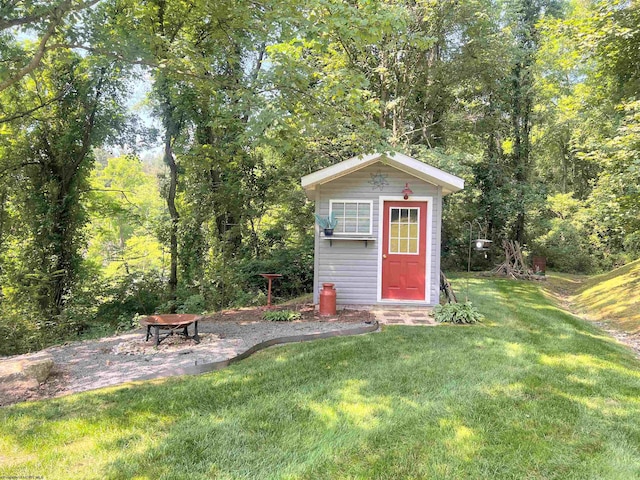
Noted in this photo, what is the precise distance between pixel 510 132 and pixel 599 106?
4.38 m

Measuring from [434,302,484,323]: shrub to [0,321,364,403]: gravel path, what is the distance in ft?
4.83

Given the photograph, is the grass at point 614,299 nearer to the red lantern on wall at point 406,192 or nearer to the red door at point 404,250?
the red door at point 404,250

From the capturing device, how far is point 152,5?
8.45 metres

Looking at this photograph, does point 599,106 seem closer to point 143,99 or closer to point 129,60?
point 129,60

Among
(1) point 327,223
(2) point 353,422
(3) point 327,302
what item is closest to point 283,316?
(3) point 327,302

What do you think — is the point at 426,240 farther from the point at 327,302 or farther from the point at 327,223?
the point at 327,302

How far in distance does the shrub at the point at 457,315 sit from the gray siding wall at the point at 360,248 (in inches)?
36.6

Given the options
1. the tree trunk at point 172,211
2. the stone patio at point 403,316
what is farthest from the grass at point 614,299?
the tree trunk at point 172,211

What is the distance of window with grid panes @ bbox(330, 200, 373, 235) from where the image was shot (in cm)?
747

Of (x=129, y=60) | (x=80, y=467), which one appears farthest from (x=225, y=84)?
(x=80, y=467)

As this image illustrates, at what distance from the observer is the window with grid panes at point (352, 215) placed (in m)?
7.47

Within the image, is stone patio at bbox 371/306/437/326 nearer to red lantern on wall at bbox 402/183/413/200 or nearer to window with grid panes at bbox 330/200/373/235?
window with grid panes at bbox 330/200/373/235

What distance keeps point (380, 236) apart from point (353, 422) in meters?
4.94

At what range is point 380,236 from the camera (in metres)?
7.47
